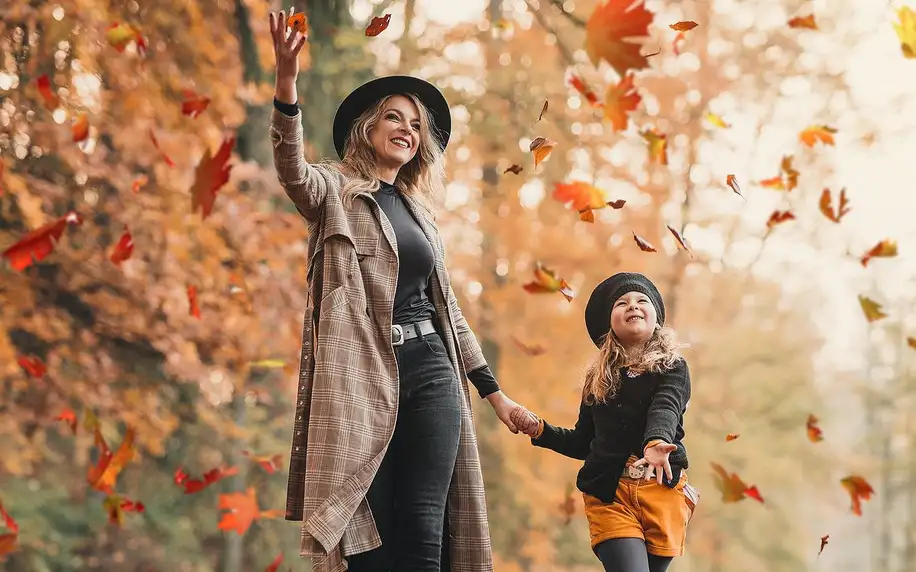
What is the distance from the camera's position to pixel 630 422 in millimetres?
2875

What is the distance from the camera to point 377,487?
2609mm

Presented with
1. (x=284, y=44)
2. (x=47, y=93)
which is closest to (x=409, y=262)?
(x=284, y=44)

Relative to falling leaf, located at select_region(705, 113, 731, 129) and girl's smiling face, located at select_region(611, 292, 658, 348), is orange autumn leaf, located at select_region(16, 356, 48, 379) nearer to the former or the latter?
girl's smiling face, located at select_region(611, 292, 658, 348)

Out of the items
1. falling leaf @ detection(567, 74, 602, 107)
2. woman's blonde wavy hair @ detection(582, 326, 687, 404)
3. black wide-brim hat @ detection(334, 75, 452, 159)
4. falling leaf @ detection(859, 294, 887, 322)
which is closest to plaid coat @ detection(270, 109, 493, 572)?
black wide-brim hat @ detection(334, 75, 452, 159)

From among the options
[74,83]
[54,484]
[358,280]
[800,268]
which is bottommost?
[358,280]

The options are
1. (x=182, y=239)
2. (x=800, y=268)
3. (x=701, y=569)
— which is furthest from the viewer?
(x=701, y=569)

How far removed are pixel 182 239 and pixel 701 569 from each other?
8631 millimetres

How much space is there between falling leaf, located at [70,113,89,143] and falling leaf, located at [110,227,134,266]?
26.2 inches

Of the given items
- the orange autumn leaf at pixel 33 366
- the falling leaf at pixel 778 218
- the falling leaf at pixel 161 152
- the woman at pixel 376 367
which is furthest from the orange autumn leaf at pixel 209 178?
the falling leaf at pixel 778 218

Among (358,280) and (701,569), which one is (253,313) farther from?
(701,569)

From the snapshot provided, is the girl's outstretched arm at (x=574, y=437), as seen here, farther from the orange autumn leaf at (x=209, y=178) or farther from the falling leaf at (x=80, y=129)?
the falling leaf at (x=80, y=129)

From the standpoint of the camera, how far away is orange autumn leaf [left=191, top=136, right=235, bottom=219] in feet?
20.5

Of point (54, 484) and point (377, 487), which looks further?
point (54, 484)

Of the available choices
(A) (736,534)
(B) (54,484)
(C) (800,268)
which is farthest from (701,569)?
(B) (54,484)
